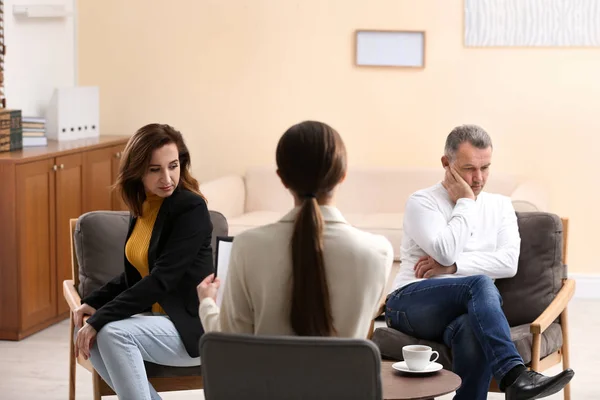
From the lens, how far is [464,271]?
3.63m

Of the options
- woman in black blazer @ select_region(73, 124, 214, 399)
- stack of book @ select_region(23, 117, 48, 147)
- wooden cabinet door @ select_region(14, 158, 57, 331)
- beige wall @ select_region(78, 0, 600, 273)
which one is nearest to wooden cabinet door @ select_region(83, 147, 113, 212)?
stack of book @ select_region(23, 117, 48, 147)

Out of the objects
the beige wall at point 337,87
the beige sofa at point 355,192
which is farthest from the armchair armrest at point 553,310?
the beige wall at point 337,87

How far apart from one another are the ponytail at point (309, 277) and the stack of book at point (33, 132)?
3795mm

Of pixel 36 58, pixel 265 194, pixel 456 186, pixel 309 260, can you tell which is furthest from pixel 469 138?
pixel 36 58

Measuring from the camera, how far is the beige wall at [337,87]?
6223 millimetres

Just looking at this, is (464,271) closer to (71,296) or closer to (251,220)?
(71,296)

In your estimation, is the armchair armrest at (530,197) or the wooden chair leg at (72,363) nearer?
the wooden chair leg at (72,363)

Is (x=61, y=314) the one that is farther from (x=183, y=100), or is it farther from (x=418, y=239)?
(x=418, y=239)

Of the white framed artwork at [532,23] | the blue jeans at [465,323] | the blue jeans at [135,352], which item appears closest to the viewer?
the blue jeans at [135,352]

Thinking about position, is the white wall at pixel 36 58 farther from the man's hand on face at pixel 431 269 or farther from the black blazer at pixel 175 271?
the man's hand on face at pixel 431 269

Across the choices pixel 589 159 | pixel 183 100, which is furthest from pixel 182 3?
pixel 589 159

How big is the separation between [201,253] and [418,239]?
2.73 feet

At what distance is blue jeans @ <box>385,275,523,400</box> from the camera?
3246mm

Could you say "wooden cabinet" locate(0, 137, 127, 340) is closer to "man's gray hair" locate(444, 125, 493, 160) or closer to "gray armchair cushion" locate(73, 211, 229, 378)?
"gray armchair cushion" locate(73, 211, 229, 378)
